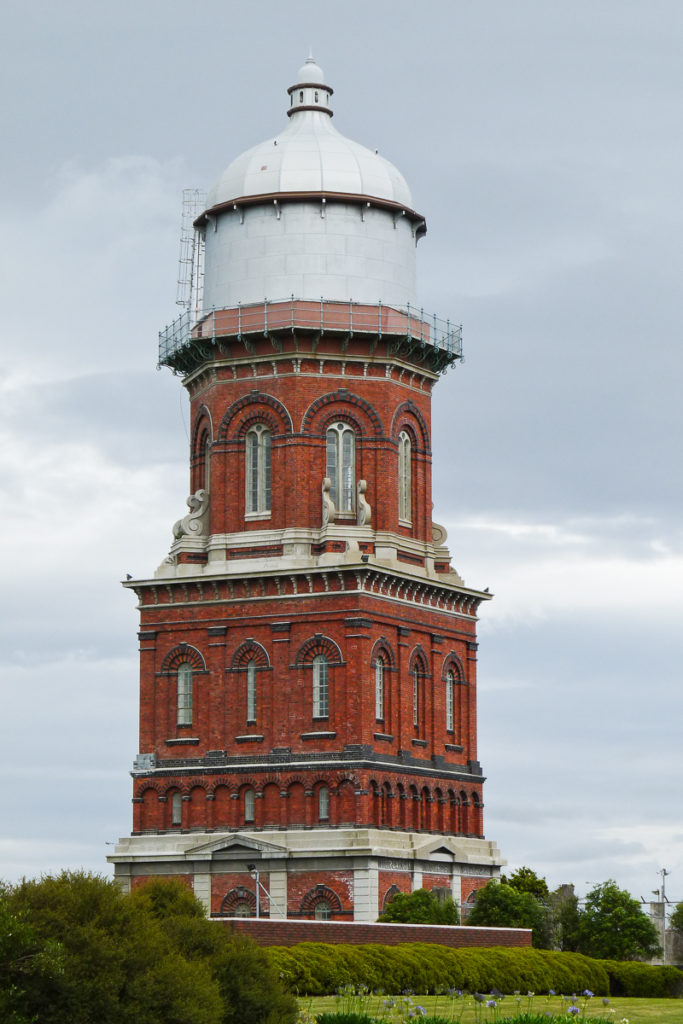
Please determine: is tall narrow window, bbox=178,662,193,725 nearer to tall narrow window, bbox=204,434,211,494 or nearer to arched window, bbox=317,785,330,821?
arched window, bbox=317,785,330,821

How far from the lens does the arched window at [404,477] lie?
78.5 m

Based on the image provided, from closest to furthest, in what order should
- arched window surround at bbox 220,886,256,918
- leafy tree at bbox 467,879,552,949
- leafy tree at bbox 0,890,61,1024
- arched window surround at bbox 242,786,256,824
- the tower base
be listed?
leafy tree at bbox 0,890,61,1024 < the tower base < leafy tree at bbox 467,879,552,949 < arched window surround at bbox 220,886,256,918 < arched window surround at bbox 242,786,256,824

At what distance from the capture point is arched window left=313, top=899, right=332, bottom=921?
2781 inches

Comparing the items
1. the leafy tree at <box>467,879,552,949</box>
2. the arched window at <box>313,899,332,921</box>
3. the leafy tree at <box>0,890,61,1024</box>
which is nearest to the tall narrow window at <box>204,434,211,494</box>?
the arched window at <box>313,899,332,921</box>

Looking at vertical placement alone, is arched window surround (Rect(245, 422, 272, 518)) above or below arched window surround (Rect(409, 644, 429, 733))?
above

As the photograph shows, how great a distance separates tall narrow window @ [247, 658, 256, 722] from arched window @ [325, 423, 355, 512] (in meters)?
6.93

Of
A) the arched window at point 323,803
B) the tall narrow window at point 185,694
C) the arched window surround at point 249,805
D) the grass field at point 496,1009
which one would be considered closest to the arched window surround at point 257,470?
the tall narrow window at point 185,694

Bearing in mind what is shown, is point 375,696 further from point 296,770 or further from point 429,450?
point 429,450

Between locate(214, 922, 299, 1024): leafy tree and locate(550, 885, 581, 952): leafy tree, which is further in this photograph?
locate(550, 885, 581, 952): leafy tree

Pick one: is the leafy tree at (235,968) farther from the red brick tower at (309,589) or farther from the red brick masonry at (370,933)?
the red brick tower at (309,589)

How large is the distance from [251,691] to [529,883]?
43.7 ft

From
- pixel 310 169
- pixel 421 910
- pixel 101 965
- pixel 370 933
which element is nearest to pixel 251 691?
pixel 421 910

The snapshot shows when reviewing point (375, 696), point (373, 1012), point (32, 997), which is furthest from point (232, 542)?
point (32, 997)

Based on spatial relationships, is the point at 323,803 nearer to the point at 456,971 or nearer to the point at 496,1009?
the point at 456,971
